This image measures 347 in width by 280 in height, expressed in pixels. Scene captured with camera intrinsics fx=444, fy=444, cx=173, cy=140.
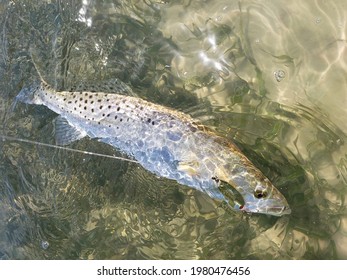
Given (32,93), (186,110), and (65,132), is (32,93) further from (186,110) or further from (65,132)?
(186,110)

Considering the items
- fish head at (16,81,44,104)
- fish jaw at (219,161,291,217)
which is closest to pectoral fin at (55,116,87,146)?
fish head at (16,81,44,104)

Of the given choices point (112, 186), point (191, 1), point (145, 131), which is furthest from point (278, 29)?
point (112, 186)

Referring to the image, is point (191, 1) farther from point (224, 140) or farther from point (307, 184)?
point (307, 184)

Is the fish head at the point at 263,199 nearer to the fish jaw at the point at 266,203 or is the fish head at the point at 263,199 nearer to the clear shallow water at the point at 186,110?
the fish jaw at the point at 266,203

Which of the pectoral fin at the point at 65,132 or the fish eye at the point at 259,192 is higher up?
the pectoral fin at the point at 65,132

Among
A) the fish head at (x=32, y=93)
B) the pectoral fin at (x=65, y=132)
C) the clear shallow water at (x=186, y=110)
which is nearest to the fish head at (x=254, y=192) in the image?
the clear shallow water at (x=186, y=110)

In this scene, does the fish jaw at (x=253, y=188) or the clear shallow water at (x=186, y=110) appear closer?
the fish jaw at (x=253, y=188)
